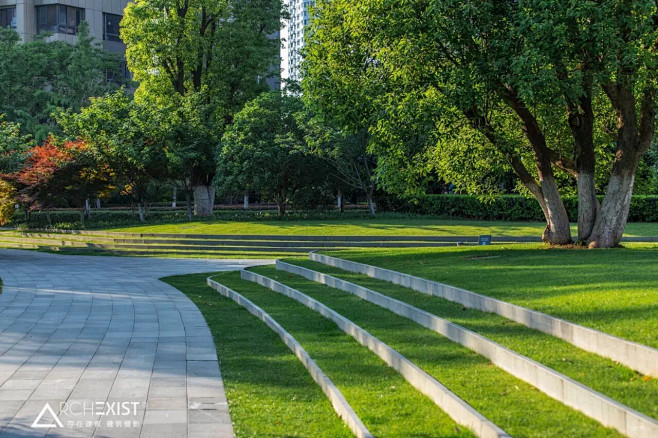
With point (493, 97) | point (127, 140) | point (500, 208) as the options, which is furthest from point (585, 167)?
point (127, 140)

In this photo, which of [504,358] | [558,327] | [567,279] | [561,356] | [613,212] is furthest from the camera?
[613,212]

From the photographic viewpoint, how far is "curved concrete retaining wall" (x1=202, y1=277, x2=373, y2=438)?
652 cm

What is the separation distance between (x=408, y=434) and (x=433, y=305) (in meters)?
5.10

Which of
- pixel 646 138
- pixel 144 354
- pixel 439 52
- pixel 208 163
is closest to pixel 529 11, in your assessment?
pixel 439 52

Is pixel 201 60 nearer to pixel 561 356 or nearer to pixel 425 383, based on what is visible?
pixel 425 383

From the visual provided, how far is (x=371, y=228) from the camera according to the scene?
34.2 metres

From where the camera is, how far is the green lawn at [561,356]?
19.4 feet

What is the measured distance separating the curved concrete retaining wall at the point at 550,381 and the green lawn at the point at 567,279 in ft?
3.26

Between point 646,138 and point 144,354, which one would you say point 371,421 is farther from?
point 646,138

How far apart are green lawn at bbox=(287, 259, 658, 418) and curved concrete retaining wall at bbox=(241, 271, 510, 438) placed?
0.99 m

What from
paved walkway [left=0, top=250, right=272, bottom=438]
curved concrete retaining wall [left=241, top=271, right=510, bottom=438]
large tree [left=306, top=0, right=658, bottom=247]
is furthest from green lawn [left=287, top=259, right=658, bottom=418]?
large tree [left=306, top=0, right=658, bottom=247]

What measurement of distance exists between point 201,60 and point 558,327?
126ft

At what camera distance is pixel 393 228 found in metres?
34.0

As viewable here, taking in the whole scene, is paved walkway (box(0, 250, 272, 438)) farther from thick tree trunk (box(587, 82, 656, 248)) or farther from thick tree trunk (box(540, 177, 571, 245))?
thick tree trunk (box(587, 82, 656, 248))
